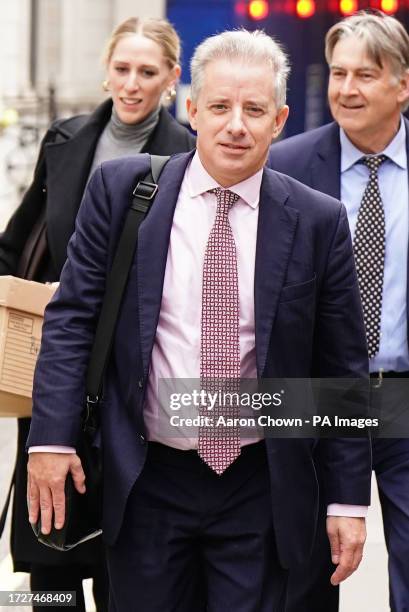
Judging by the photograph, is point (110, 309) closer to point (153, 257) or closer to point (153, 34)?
point (153, 257)

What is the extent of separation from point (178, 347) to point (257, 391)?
9.3 inches

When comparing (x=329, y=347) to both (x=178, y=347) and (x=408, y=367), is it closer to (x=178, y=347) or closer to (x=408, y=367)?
(x=178, y=347)

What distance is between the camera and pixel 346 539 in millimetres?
4016

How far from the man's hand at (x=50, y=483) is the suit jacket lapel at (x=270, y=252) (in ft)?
1.74

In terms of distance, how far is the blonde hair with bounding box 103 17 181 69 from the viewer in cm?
551

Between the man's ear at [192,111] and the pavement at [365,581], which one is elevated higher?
the man's ear at [192,111]

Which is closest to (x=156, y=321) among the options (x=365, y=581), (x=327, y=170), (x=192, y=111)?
(x=192, y=111)

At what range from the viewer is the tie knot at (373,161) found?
523 centimetres

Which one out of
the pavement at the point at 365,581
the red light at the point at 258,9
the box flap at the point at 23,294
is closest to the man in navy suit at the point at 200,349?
the box flap at the point at 23,294

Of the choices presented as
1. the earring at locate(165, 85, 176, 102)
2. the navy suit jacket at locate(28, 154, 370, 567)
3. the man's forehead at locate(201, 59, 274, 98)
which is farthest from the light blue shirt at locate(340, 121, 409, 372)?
the man's forehead at locate(201, 59, 274, 98)

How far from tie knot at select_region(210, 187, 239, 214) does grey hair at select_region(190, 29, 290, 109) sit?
0.25 meters

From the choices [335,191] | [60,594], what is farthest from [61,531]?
[335,191]

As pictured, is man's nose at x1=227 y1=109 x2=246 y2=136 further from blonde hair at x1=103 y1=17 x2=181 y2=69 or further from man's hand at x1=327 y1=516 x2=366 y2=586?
blonde hair at x1=103 y1=17 x2=181 y2=69

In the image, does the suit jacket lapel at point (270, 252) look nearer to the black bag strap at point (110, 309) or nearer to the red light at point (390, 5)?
the black bag strap at point (110, 309)
